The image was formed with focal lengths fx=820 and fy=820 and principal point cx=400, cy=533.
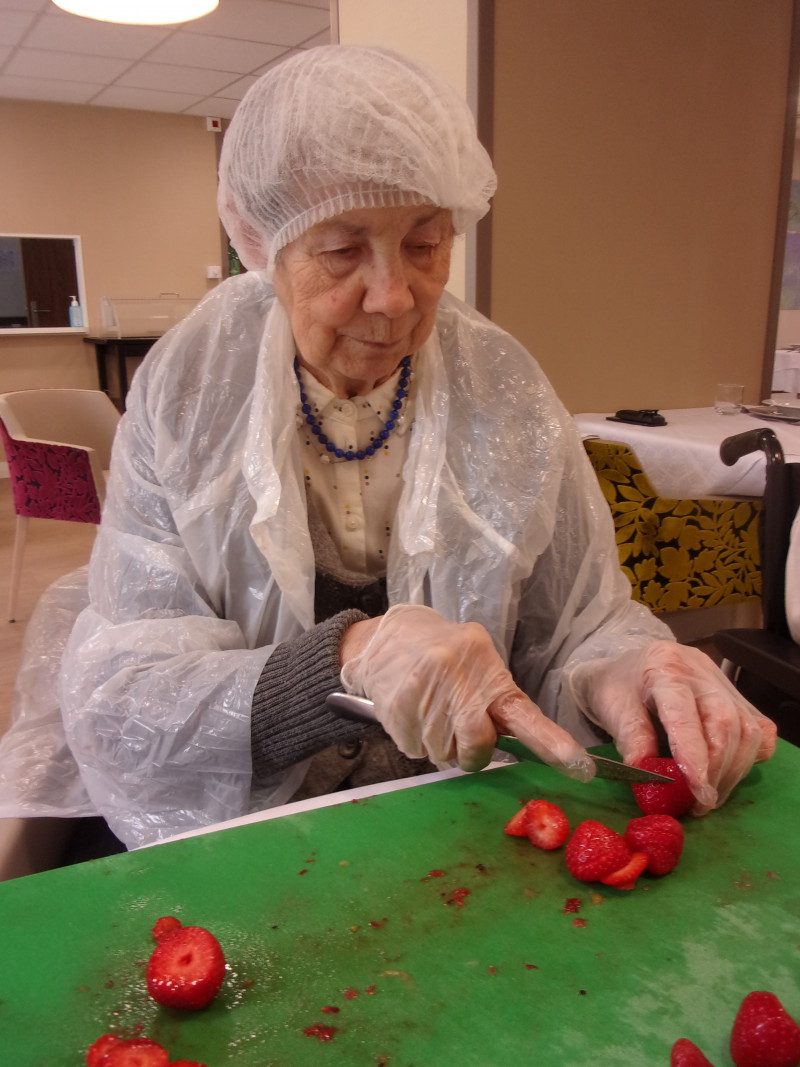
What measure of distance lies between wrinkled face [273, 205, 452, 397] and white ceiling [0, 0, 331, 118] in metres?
3.60

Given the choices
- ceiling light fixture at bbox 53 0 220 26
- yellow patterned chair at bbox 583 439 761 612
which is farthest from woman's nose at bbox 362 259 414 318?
ceiling light fixture at bbox 53 0 220 26

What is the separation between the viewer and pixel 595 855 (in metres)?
0.68

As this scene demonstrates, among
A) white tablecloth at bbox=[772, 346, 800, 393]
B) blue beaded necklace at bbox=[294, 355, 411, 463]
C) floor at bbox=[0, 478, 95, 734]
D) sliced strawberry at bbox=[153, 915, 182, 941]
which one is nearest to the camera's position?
sliced strawberry at bbox=[153, 915, 182, 941]

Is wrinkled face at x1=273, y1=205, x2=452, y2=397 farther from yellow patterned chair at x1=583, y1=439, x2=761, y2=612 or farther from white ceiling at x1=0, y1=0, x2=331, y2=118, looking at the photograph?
white ceiling at x1=0, y1=0, x2=331, y2=118

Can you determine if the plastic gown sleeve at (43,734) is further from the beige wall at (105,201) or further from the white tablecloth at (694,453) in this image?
the beige wall at (105,201)

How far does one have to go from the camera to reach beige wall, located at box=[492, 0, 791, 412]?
2.43 meters

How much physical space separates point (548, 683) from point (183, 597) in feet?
1.58

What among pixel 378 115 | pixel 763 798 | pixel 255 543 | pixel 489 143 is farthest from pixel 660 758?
pixel 489 143

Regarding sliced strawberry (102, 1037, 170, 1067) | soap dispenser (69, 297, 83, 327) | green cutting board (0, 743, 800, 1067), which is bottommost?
green cutting board (0, 743, 800, 1067)

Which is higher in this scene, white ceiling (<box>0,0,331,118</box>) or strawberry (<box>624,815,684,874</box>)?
white ceiling (<box>0,0,331,118</box>)

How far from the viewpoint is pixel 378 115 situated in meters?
0.85

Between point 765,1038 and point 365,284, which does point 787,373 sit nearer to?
point 365,284

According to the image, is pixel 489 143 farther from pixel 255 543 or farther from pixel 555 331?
pixel 255 543

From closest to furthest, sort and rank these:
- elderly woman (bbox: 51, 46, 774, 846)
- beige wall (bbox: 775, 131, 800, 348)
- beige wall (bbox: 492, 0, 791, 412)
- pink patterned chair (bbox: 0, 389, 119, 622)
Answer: elderly woman (bbox: 51, 46, 774, 846) < beige wall (bbox: 492, 0, 791, 412) < pink patterned chair (bbox: 0, 389, 119, 622) < beige wall (bbox: 775, 131, 800, 348)
